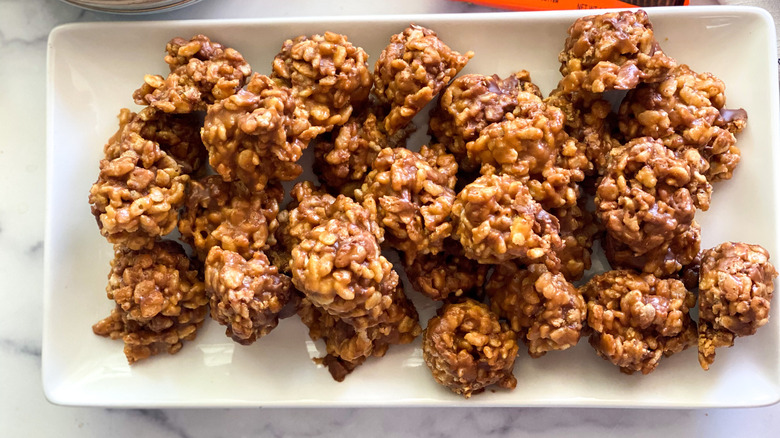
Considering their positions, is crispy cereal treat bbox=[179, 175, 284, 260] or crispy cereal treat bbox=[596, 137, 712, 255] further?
crispy cereal treat bbox=[179, 175, 284, 260]

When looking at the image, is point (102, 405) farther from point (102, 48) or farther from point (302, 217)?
point (102, 48)

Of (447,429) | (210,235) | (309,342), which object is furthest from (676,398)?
(210,235)

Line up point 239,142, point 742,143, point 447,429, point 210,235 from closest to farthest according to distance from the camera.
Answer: point 239,142, point 210,235, point 742,143, point 447,429

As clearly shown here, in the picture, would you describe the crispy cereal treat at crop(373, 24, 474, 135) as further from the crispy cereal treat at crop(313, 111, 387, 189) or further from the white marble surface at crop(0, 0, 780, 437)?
the white marble surface at crop(0, 0, 780, 437)

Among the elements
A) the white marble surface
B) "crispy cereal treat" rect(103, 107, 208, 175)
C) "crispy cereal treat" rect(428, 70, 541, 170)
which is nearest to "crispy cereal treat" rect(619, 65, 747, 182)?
"crispy cereal treat" rect(428, 70, 541, 170)

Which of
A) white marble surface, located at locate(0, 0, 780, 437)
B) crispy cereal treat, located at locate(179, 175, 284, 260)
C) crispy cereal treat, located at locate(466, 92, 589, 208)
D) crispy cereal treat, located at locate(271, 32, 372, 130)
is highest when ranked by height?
crispy cereal treat, located at locate(271, 32, 372, 130)
